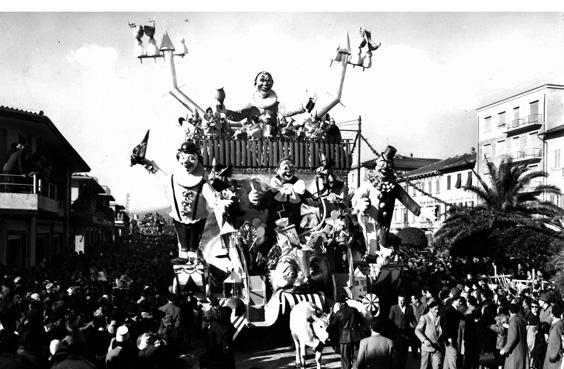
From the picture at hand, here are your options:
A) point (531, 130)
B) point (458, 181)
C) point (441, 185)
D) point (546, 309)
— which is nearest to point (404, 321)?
point (546, 309)

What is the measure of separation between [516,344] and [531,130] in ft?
96.7

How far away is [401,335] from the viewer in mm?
11039

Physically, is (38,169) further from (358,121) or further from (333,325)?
(358,121)

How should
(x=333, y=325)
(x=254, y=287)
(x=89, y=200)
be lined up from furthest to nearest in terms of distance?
(x=89, y=200) → (x=254, y=287) → (x=333, y=325)

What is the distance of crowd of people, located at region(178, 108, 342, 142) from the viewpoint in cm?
2127

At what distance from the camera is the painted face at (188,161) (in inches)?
657

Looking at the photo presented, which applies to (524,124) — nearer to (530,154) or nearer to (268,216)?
(530,154)

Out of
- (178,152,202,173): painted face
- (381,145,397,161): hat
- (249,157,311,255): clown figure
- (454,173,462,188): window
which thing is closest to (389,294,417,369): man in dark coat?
(381,145,397,161): hat

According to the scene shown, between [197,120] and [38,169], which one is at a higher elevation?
[197,120]

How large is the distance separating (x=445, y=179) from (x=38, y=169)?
3789cm

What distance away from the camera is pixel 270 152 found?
21.8m

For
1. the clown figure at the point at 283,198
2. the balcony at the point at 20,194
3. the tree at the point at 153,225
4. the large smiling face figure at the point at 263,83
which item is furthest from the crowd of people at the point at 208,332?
the tree at the point at 153,225

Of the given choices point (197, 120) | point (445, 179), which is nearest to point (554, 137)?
point (445, 179)

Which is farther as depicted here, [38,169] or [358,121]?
[358,121]
